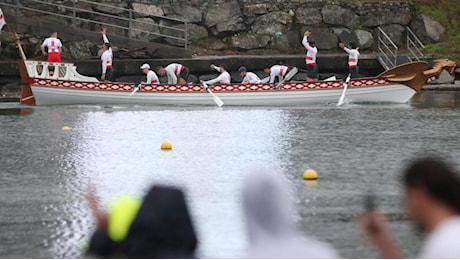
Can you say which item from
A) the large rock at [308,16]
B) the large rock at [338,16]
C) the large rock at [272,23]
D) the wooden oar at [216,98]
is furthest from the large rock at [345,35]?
the wooden oar at [216,98]

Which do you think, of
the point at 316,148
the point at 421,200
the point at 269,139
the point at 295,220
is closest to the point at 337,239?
the point at 295,220

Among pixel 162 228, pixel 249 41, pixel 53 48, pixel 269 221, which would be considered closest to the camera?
pixel 269 221

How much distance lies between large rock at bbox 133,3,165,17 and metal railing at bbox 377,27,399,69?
803cm

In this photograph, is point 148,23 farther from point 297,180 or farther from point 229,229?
point 229,229

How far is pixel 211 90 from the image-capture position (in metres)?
30.5

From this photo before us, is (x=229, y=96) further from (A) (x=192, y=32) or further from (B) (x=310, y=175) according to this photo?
(B) (x=310, y=175)

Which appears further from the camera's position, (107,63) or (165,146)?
(107,63)

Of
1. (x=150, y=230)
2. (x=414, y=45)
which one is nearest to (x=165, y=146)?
(x=150, y=230)

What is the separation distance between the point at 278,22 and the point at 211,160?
76.5 feet

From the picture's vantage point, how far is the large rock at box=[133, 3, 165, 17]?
39656 mm

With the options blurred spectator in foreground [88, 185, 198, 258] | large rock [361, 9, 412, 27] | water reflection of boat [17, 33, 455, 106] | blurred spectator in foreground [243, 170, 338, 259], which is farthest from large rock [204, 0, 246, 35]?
blurred spectator in foreground [243, 170, 338, 259]

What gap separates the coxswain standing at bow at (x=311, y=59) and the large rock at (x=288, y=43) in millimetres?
4771

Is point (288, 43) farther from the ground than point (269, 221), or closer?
closer

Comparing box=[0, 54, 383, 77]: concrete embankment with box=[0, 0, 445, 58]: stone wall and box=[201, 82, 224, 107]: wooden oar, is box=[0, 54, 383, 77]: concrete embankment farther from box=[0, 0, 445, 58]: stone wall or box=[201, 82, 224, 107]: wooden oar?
box=[201, 82, 224, 107]: wooden oar
